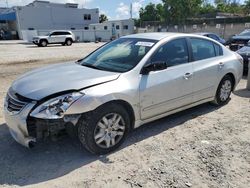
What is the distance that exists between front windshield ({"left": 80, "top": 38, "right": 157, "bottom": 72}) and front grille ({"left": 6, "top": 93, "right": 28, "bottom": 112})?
1303mm

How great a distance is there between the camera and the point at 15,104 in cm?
333

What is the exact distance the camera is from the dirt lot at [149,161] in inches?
122

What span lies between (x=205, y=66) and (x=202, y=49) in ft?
1.29

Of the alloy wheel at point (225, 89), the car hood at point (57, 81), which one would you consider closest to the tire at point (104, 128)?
the car hood at point (57, 81)

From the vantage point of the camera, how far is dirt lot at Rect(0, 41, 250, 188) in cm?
310

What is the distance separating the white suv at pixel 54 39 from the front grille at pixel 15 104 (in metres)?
27.0

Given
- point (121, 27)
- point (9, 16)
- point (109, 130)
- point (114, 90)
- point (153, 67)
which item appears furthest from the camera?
point (9, 16)

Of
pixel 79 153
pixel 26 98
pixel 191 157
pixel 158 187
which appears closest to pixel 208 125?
pixel 191 157

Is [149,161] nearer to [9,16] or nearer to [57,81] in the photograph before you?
[57,81]

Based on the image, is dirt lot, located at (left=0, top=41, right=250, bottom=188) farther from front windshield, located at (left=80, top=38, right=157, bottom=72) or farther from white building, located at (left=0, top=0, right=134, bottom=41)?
white building, located at (left=0, top=0, right=134, bottom=41)

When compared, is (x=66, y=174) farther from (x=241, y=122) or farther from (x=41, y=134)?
(x=241, y=122)

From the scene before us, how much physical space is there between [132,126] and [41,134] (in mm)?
1317

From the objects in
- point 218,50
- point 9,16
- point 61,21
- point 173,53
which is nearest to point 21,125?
point 173,53

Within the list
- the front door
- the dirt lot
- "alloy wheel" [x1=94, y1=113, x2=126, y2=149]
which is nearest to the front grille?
the dirt lot
